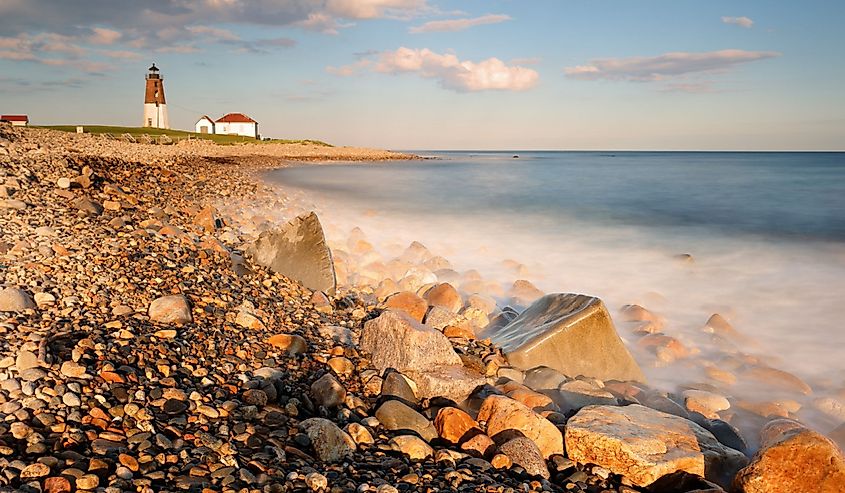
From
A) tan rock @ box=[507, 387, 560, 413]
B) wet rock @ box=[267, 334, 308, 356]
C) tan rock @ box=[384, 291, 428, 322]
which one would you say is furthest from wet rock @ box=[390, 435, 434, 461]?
tan rock @ box=[384, 291, 428, 322]

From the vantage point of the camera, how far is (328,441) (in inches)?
127

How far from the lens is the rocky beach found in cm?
298

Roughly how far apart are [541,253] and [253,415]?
29.5 ft

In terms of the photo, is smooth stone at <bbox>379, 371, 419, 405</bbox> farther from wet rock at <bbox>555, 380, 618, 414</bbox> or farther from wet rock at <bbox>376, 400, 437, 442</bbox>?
wet rock at <bbox>555, 380, 618, 414</bbox>

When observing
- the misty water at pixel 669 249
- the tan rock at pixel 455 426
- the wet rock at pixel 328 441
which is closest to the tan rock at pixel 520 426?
the tan rock at pixel 455 426

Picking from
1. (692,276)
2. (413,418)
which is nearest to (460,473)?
(413,418)

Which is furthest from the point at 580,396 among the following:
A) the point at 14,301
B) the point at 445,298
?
the point at 14,301

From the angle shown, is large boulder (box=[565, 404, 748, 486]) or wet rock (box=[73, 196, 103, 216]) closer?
large boulder (box=[565, 404, 748, 486])

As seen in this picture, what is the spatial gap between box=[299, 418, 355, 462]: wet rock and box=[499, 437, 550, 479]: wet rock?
932mm

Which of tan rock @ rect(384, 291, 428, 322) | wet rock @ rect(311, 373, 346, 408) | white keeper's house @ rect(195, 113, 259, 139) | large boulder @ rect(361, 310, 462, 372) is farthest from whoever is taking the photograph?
white keeper's house @ rect(195, 113, 259, 139)

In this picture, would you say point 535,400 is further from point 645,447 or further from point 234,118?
point 234,118

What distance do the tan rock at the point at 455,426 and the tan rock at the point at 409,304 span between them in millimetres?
2515

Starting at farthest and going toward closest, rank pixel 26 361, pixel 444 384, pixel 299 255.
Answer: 1. pixel 299 255
2. pixel 444 384
3. pixel 26 361

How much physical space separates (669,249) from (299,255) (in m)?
8.84
